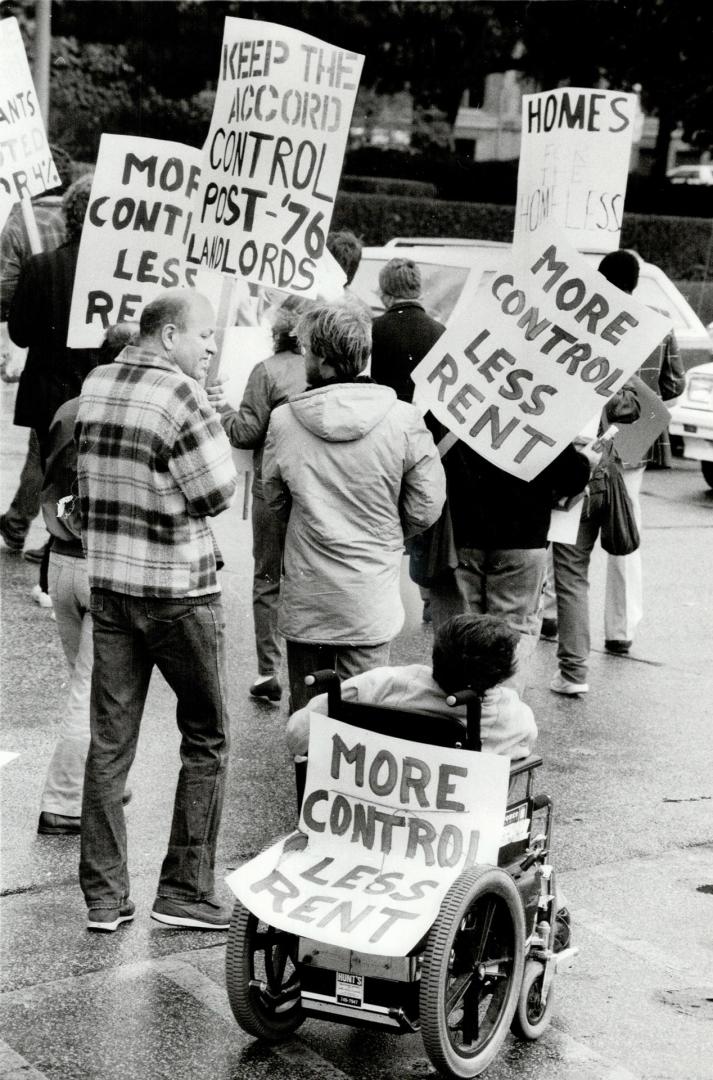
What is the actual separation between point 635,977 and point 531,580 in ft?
6.51

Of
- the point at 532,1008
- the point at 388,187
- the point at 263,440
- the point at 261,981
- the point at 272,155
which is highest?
the point at 388,187

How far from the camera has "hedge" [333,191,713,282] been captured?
27.2 meters

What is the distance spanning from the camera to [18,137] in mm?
8078

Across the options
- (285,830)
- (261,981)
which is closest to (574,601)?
(285,830)

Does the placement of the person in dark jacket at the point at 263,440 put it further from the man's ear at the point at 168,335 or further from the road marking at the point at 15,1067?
the road marking at the point at 15,1067

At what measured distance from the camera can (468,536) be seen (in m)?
6.07

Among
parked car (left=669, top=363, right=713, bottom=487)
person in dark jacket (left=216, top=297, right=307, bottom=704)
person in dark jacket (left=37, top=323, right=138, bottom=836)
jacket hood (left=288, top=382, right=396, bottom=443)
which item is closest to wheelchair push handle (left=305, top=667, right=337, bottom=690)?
jacket hood (left=288, top=382, right=396, bottom=443)

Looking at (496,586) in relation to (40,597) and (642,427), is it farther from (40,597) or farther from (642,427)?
(40,597)

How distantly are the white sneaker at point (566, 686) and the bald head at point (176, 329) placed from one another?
3.46 m

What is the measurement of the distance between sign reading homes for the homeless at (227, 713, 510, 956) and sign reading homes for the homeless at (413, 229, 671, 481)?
6.57 ft

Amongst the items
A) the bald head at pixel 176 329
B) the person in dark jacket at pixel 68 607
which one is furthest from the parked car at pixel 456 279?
the bald head at pixel 176 329

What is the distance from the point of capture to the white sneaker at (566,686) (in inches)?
296

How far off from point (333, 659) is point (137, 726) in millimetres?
750

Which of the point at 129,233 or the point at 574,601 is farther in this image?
the point at 574,601
